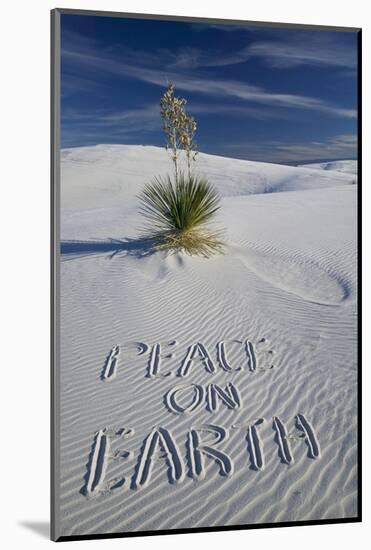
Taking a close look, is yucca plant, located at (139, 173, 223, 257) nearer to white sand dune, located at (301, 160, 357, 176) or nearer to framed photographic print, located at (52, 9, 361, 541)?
framed photographic print, located at (52, 9, 361, 541)

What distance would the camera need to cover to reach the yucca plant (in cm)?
584

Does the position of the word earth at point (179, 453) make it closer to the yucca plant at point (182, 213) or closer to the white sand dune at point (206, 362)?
the white sand dune at point (206, 362)

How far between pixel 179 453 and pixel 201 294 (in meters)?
1.38

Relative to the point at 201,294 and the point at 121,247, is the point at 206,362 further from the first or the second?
the point at 121,247

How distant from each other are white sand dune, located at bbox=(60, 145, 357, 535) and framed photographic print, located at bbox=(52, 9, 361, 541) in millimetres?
13

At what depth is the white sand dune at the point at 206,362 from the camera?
4625 millimetres

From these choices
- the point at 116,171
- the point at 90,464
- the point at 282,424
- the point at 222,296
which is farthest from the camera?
the point at 116,171

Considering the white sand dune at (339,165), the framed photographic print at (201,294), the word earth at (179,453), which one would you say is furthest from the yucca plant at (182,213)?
the word earth at (179,453)

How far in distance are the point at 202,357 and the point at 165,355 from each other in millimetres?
277

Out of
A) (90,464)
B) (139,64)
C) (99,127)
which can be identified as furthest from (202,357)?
(139,64)

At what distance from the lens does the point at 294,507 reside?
480cm

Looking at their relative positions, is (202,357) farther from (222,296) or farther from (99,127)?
(99,127)

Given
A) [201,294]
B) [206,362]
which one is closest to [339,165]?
[201,294]

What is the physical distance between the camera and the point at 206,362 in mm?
5117
